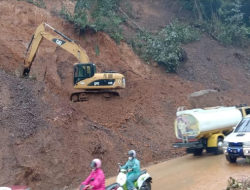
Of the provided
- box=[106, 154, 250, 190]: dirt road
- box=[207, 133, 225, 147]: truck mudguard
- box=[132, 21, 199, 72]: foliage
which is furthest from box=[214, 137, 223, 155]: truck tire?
box=[132, 21, 199, 72]: foliage

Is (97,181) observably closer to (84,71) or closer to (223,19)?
(84,71)

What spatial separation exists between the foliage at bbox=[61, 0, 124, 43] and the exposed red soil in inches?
26.2

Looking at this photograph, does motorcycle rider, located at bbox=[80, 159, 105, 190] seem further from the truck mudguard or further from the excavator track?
the excavator track

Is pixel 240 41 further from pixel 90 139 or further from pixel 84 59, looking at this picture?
pixel 90 139

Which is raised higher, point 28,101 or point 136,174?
point 28,101

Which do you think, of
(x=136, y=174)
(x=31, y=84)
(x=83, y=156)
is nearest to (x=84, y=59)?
(x=31, y=84)

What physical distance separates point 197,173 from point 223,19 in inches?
1000

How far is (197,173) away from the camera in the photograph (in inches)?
557

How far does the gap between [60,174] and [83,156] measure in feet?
4.79

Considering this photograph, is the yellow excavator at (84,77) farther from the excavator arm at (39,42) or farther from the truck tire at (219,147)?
the truck tire at (219,147)

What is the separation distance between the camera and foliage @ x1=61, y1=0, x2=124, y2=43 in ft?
88.9

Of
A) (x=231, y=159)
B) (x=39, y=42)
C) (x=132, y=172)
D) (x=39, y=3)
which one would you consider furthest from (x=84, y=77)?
(x=132, y=172)

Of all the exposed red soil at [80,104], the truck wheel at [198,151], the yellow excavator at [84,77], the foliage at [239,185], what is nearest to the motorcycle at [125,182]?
the foliage at [239,185]

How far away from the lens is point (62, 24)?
27.2m
